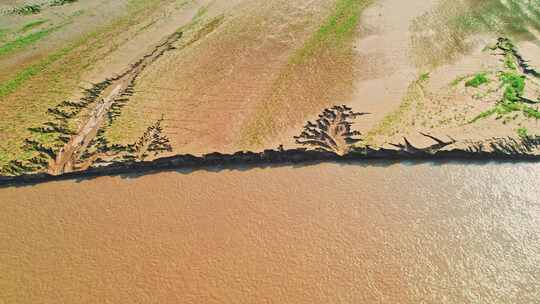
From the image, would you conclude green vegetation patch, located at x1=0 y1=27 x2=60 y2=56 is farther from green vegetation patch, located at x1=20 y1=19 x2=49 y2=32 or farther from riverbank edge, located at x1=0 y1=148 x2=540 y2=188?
riverbank edge, located at x1=0 y1=148 x2=540 y2=188

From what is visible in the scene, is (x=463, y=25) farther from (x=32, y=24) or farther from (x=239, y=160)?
(x=32, y=24)

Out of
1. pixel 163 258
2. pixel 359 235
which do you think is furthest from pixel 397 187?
pixel 163 258

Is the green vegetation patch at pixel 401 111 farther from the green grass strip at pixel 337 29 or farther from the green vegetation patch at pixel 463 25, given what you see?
the green grass strip at pixel 337 29

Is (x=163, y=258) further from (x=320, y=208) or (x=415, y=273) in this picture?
(x=415, y=273)

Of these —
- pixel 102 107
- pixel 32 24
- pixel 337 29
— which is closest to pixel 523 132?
pixel 337 29

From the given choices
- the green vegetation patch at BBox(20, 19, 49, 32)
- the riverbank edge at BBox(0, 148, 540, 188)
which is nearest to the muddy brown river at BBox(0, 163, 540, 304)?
the riverbank edge at BBox(0, 148, 540, 188)

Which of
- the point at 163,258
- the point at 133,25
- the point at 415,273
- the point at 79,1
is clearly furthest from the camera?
the point at 79,1
